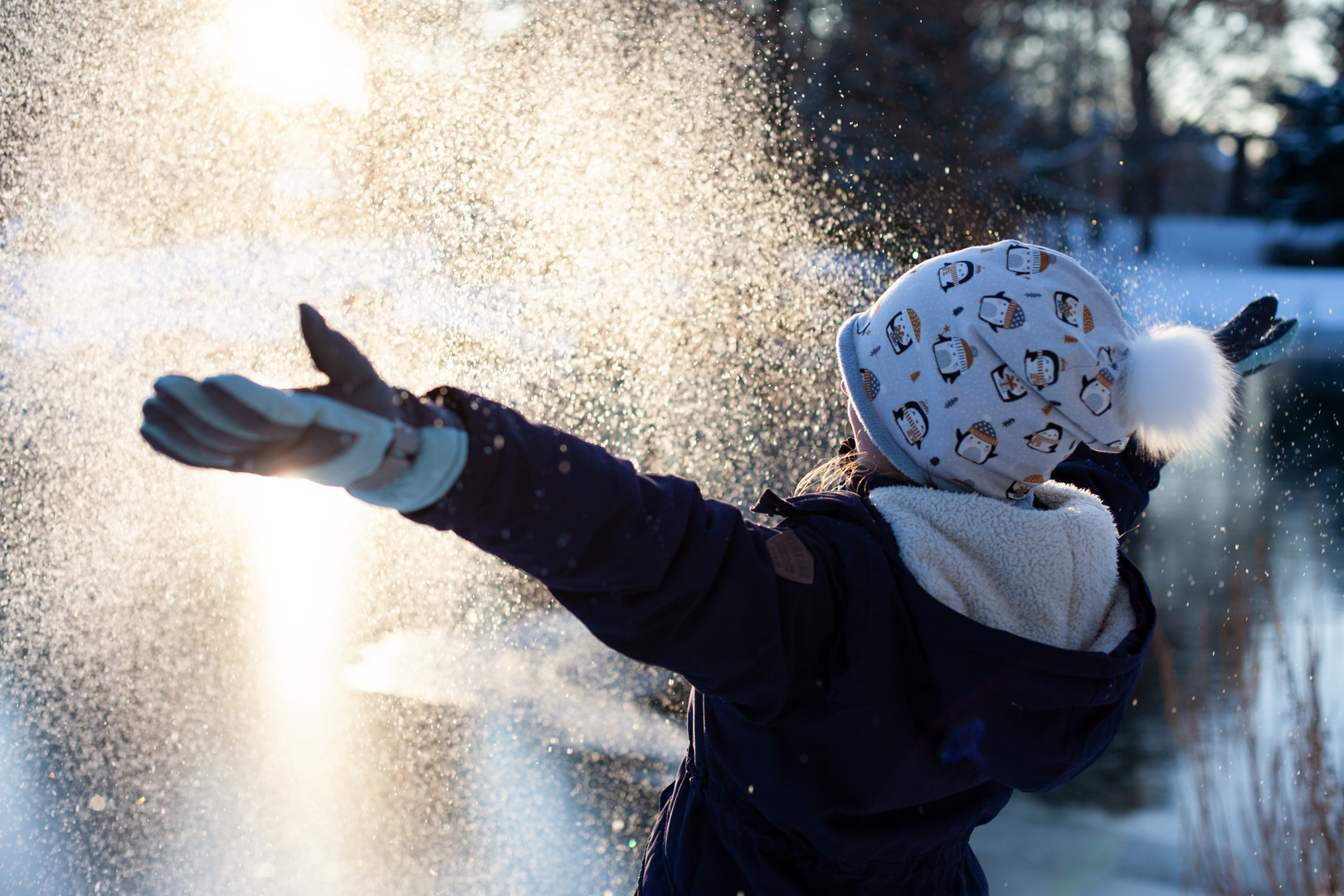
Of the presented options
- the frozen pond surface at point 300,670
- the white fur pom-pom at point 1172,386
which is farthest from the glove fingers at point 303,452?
the frozen pond surface at point 300,670

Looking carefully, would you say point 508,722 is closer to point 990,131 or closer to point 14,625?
point 14,625

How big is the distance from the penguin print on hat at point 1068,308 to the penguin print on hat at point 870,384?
8.6 inches

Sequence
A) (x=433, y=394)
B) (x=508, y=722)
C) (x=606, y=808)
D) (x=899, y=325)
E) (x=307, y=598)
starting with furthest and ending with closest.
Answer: (x=307, y=598)
(x=508, y=722)
(x=606, y=808)
(x=899, y=325)
(x=433, y=394)

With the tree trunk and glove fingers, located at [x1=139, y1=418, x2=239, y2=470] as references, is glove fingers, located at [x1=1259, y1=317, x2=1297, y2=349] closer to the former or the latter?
glove fingers, located at [x1=139, y1=418, x2=239, y2=470]

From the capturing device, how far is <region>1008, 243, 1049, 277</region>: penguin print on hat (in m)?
1.06

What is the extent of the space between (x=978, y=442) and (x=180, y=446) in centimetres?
82

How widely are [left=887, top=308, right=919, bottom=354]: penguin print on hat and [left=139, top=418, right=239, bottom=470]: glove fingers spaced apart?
2.45 ft

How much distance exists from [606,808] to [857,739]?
74.3 inches

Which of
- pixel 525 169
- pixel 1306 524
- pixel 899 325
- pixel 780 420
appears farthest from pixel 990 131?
pixel 899 325

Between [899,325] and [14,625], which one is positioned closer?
[899,325]

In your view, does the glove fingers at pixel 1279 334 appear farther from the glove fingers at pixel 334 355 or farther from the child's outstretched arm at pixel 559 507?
the glove fingers at pixel 334 355

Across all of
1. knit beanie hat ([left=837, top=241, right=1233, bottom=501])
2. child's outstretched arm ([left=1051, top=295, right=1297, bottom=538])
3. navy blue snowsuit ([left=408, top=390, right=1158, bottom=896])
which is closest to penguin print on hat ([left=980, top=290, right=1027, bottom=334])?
knit beanie hat ([left=837, top=241, right=1233, bottom=501])

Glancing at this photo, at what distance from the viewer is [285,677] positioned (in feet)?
10.6

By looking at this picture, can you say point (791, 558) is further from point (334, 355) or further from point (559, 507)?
point (334, 355)
